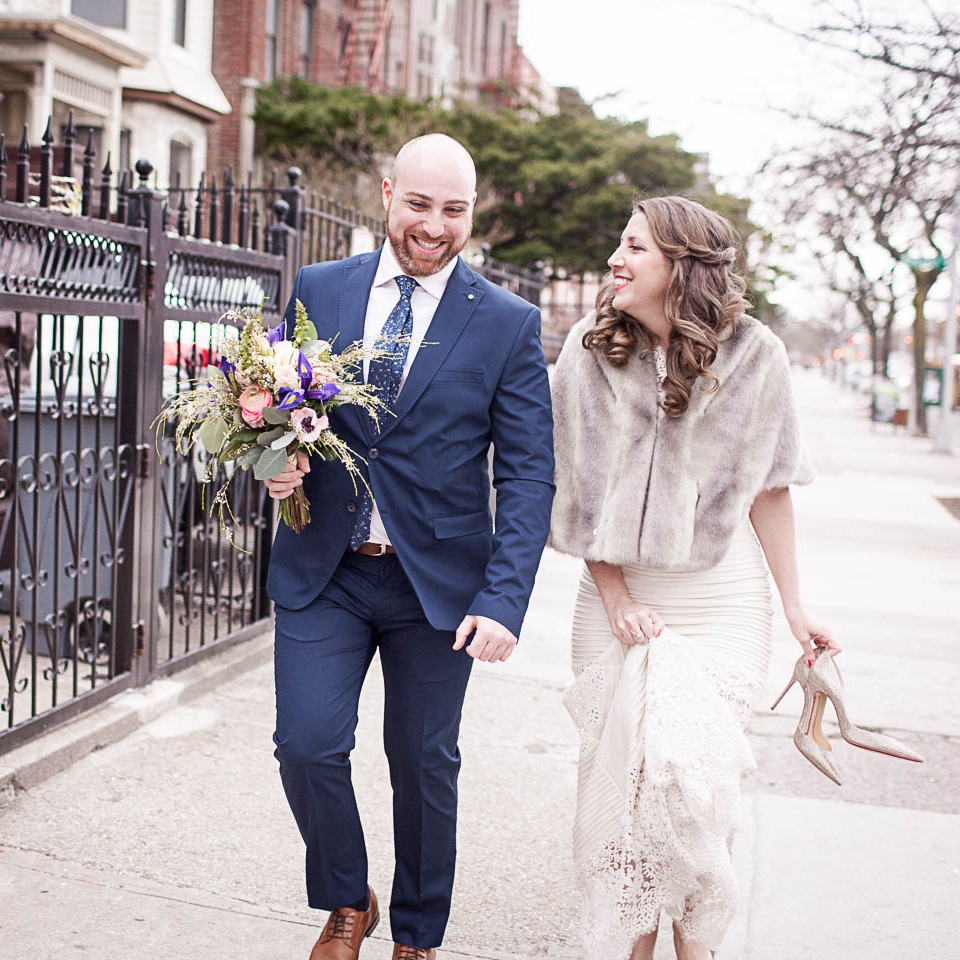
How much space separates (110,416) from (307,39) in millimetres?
23258

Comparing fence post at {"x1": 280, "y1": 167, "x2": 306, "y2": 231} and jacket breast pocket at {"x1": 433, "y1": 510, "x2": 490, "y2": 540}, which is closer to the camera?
jacket breast pocket at {"x1": 433, "y1": 510, "x2": 490, "y2": 540}

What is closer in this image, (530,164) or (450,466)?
(450,466)

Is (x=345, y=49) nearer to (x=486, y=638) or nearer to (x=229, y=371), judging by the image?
(x=229, y=371)

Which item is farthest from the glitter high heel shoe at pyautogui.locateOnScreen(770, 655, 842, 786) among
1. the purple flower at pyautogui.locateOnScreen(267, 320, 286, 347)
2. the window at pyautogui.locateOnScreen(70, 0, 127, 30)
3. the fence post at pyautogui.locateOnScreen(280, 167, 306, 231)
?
the window at pyautogui.locateOnScreen(70, 0, 127, 30)

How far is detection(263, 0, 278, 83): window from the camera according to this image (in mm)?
24625

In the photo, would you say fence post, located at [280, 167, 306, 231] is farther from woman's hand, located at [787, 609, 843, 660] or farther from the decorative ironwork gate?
woman's hand, located at [787, 609, 843, 660]

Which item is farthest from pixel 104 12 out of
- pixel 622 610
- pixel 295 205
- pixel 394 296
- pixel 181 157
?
pixel 622 610

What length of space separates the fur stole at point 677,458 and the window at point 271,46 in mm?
22970

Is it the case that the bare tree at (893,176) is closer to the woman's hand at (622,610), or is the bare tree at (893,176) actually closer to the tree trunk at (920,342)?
the tree trunk at (920,342)

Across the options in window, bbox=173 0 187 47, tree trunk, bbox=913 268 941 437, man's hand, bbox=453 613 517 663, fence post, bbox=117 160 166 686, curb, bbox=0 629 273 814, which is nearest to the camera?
man's hand, bbox=453 613 517 663

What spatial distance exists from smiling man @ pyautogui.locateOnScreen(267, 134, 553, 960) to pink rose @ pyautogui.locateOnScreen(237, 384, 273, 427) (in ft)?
0.55

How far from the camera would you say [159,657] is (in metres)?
5.98

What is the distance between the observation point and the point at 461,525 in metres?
3.15

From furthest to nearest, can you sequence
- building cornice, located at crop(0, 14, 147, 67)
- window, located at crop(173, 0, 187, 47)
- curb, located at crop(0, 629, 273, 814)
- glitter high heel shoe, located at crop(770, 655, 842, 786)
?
1. window, located at crop(173, 0, 187, 47)
2. building cornice, located at crop(0, 14, 147, 67)
3. curb, located at crop(0, 629, 273, 814)
4. glitter high heel shoe, located at crop(770, 655, 842, 786)
